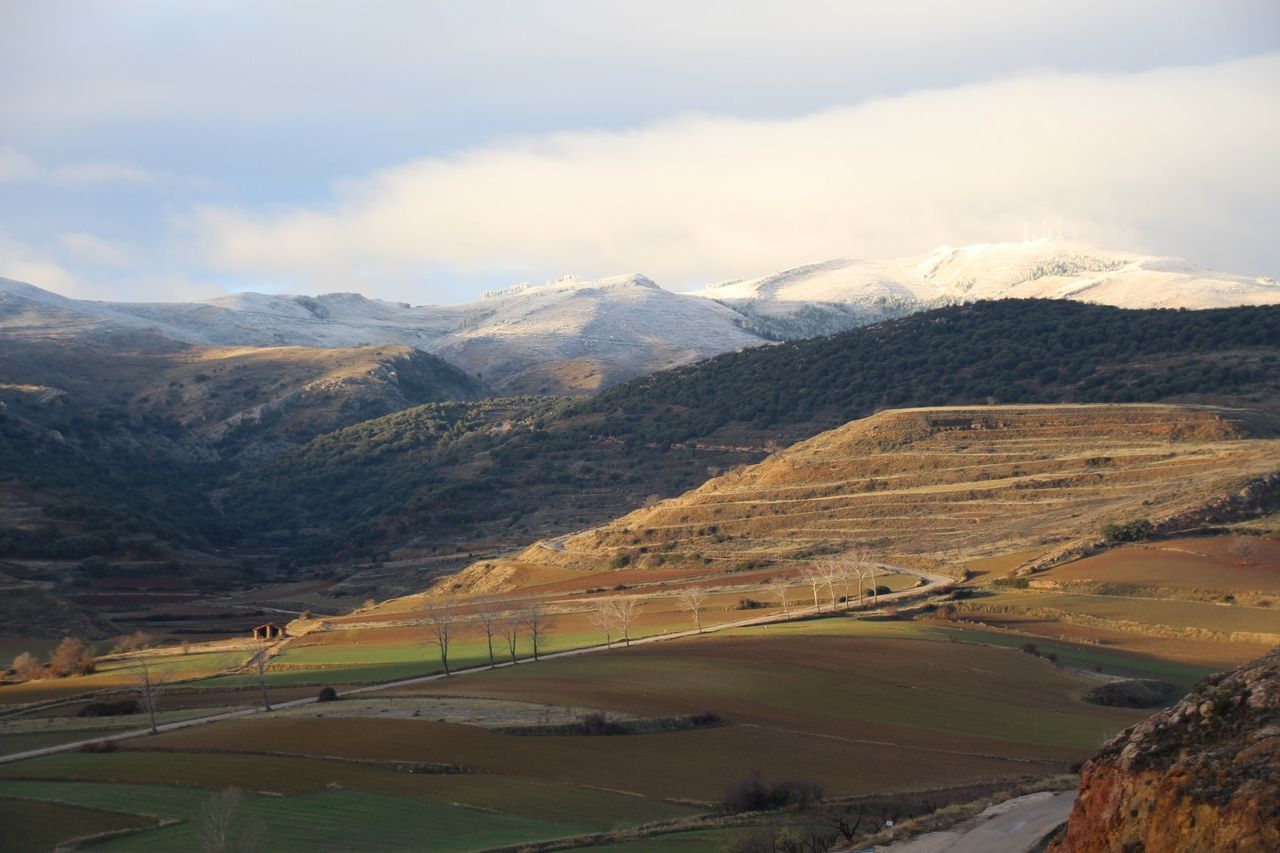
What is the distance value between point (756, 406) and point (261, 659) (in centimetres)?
12184

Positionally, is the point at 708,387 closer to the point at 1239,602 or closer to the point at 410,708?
the point at 1239,602

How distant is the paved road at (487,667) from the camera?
5266cm

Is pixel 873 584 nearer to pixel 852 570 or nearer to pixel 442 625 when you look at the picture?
pixel 852 570

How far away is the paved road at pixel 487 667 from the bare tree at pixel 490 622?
187 centimetres

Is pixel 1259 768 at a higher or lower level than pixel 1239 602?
higher

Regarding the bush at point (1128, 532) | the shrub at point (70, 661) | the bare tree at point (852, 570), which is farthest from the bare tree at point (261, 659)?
the bush at point (1128, 532)

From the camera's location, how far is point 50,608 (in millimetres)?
104688

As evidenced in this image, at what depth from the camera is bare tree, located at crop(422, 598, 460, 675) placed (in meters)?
72.8

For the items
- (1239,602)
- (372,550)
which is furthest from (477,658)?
(372,550)

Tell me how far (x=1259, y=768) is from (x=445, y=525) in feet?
477

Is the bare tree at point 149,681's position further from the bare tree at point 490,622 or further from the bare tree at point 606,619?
the bare tree at point 606,619

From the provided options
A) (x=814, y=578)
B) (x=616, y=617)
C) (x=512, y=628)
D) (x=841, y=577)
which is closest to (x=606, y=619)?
(x=616, y=617)

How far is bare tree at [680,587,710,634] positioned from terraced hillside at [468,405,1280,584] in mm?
13611

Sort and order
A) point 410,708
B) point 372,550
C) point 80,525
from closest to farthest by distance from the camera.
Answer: point 410,708, point 80,525, point 372,550
